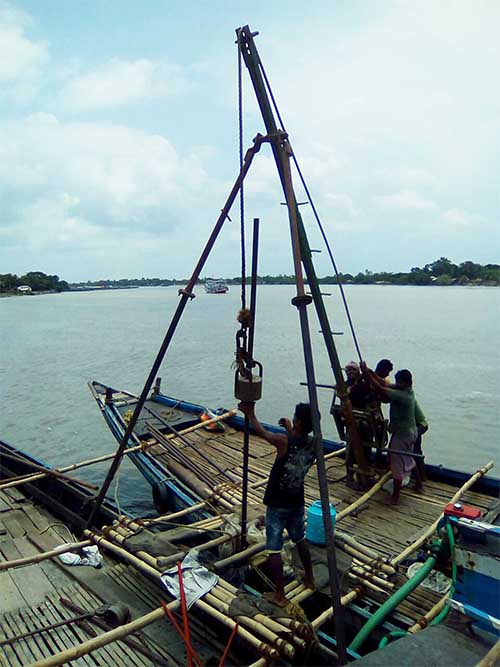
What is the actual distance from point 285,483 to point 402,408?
274 cm

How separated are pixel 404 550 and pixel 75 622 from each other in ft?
11.9

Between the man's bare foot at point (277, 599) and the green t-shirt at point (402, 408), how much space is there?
2992 millimetres

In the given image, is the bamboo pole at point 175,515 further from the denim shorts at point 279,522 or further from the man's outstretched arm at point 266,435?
the man's outstretched arm at point 266,435

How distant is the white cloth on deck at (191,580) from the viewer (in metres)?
4.49

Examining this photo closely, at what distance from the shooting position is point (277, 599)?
14.5ft

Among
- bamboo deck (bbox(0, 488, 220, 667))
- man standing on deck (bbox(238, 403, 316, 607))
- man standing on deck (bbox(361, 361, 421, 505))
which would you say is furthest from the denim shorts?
man standing on deck (bbox(361, 361, 421, 505))

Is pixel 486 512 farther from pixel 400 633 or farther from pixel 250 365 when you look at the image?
pixel 250 365

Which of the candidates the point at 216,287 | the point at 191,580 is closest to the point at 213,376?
the point at 191,580

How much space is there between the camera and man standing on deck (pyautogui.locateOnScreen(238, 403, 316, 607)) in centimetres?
448

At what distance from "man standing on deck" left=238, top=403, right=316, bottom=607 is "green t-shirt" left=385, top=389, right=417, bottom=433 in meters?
2.39

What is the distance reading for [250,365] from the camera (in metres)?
4.82

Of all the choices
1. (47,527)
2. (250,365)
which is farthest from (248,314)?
(47,527)

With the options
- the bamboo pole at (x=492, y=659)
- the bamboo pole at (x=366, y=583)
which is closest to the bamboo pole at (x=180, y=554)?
the bamboo pole at (x=366, y=583)

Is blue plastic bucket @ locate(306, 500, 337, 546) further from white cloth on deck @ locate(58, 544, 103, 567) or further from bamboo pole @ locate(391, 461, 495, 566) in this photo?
white cloth on deck @ locate(58, 544, 103, 567)
